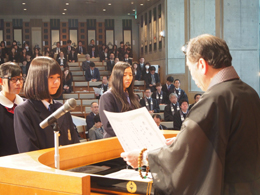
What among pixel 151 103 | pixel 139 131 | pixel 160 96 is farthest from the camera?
pixel 160 96

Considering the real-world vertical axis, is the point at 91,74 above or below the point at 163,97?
above

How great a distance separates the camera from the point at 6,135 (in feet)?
8.26

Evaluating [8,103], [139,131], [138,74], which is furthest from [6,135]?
[138,74]

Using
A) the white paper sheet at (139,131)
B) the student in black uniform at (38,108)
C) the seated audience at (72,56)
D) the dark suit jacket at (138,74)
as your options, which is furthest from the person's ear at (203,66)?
the seated audience at (72,56)

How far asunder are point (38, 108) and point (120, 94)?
102cm

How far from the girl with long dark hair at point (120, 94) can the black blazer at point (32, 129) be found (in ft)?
2.59

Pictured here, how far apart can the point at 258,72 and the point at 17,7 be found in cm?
1442

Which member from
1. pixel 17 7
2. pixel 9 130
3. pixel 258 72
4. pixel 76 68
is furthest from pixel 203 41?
pixel 17 7

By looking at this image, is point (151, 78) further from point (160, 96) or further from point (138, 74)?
point (160, 96)

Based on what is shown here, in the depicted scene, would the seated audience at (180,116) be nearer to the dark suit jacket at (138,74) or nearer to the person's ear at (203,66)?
the dark suit jacket at (138,74)

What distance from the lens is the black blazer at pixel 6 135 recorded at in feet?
8.13

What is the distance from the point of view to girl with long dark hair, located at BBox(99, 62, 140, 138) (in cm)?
284

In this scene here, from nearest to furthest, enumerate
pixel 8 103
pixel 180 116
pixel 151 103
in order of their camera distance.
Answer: pixel 8 103, pixel 180 116, pixel 151 103

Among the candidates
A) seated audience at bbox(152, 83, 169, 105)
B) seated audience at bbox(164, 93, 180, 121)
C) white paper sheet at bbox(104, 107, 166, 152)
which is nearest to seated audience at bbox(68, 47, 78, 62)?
seated audience at bbox(152, 83, 169, 105)
